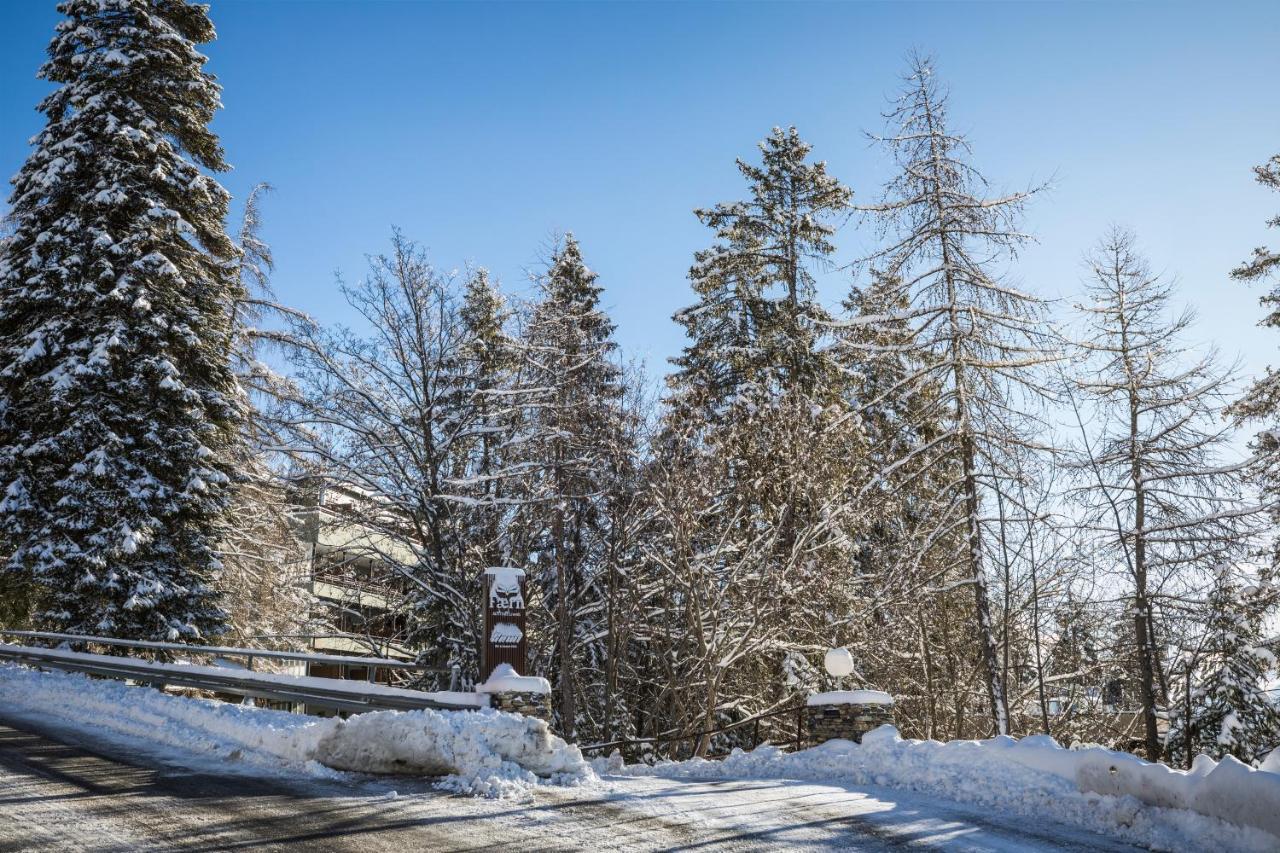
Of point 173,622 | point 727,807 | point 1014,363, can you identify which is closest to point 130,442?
point 173,622

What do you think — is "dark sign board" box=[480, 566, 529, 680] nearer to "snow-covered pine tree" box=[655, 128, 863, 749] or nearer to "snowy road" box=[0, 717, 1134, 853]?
"snowy road" box=[0, 717, 1134, 853]

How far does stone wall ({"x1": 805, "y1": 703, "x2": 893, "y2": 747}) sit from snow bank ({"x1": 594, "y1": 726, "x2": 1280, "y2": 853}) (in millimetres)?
485

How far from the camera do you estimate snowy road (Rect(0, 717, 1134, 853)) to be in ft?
21.0

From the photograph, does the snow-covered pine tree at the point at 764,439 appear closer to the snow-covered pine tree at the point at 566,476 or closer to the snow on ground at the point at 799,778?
the snow-covered pine tree at the point at 566,476

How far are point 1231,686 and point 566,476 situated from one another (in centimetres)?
1470

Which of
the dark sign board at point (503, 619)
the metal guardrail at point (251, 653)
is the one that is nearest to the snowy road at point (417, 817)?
the dark sign board at point (503, 619)

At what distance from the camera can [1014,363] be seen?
16.3 meters

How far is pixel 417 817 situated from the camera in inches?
283

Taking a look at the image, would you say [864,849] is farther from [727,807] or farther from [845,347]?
[845,347]

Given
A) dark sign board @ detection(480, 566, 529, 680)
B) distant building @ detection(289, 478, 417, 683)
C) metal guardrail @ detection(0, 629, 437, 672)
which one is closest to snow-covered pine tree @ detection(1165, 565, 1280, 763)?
dark sign board @ detection(480, 566, 529, 680)

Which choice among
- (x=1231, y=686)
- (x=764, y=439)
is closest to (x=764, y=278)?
(x=764, y=439)

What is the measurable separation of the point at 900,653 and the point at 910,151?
37.9ft

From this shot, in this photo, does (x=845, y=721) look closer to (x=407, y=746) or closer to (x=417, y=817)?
(x=407, y=746)

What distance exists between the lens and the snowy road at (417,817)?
6387mm
